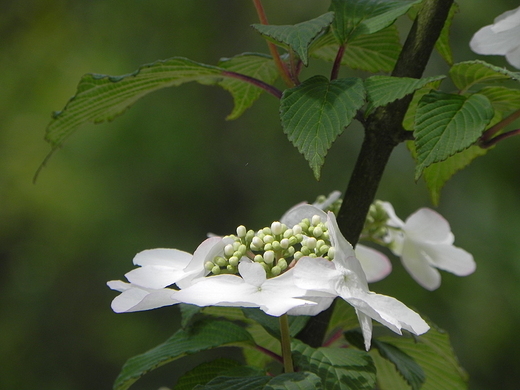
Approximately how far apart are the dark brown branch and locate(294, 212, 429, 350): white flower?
120 millimetres

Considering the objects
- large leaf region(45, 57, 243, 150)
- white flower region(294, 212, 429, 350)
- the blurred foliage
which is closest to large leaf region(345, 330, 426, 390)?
white flower region(294, 212, 429, 350)

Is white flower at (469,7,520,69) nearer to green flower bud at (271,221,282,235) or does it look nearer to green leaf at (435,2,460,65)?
green leaf at (435,2,460,65)

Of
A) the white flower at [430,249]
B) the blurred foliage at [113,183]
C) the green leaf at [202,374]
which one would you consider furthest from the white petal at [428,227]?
the blurred foliage at [113,183]

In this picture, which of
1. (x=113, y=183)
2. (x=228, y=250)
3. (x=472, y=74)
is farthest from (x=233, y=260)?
(x=113, y=183)

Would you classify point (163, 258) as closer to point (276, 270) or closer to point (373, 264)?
point (276, 270)

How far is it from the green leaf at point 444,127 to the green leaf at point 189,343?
0.60 ft

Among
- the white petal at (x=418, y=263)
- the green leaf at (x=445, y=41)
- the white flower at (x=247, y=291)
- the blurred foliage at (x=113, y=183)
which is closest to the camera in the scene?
the white flower at (x=247, y=291)

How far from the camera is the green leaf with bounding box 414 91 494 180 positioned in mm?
390

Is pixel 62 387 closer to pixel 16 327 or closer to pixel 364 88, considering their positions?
pixel 16 327

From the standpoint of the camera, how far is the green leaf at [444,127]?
39 centimetres

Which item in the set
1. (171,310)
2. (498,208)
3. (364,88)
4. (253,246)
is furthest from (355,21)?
(171,310)

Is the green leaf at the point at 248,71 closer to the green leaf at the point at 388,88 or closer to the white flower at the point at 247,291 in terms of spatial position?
the green leaf at the point at 388,88

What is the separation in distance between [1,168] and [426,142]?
281 cm

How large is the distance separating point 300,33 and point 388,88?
0.22 ft
